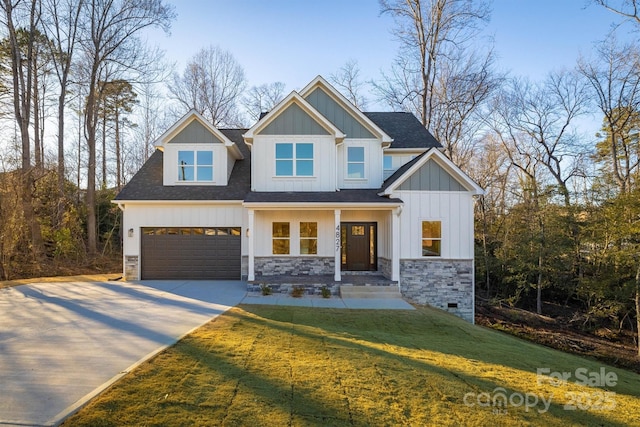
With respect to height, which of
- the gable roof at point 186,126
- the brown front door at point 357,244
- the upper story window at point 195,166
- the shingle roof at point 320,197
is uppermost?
the gable roof at point 186,126

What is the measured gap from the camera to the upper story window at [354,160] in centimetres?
1316

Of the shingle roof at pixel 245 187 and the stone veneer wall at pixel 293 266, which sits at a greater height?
the shingle roof at pixel 245 187

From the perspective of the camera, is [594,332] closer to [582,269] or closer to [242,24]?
[582,269]

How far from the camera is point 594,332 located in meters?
12.5

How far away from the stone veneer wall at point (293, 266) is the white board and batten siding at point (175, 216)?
37.3 inches

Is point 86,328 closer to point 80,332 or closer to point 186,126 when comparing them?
point 80,332

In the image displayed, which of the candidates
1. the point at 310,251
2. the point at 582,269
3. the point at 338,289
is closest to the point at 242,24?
the point at 310,251

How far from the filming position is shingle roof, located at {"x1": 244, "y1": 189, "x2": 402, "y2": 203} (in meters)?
11.2

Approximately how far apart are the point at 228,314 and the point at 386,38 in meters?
21.0

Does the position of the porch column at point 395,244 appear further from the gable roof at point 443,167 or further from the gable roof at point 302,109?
the gable roof at point 302,109

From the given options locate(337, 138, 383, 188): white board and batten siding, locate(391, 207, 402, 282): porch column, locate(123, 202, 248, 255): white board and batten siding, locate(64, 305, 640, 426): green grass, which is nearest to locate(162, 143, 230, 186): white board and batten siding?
locate(123, 202, 248, 255): white board and batten siding

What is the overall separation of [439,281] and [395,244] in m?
2.03

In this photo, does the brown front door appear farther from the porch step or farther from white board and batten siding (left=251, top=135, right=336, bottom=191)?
the porch step

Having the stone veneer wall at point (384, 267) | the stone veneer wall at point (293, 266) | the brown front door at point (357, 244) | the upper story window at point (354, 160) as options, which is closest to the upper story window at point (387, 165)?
the upper story window at point (354, 160)
